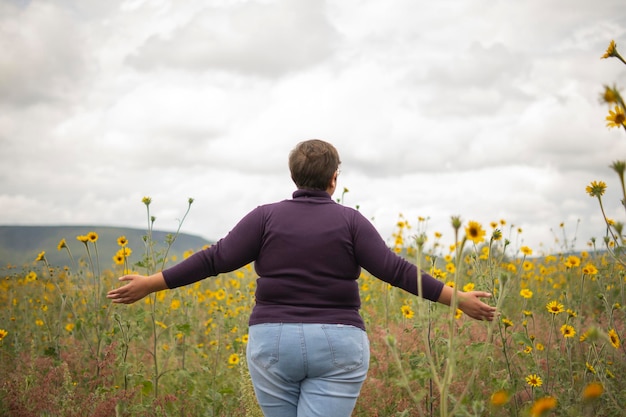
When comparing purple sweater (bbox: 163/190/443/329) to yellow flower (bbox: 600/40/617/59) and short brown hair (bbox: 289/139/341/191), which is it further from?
yellow flower (bbox: 600/40/617/59)

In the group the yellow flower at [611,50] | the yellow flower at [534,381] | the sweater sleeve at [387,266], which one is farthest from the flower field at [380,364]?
the yellow flower at [611,50]

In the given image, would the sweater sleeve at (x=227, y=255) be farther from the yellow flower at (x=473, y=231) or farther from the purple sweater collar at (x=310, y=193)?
the yellow flower at (x=473, y=231)

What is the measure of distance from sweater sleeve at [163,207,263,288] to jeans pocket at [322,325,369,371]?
53 centimetres

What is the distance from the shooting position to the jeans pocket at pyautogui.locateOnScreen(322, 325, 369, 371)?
2254 millimetres

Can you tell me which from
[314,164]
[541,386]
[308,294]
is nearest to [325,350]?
[308,294]

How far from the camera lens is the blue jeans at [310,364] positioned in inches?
88.2

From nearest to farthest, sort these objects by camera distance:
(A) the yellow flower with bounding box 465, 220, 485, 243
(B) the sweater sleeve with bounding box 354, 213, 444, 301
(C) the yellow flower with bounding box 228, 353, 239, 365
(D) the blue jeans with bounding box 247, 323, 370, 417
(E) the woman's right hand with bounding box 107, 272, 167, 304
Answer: (A) the yellow flower with bounding box 465, 220, 485, 243 < (D) the blue jeans with bounding box 247, 323, 370, 417 < (B) the sweater sleeve with bounding box 354, 213, 444, 301 < (E) the woman's right hand with bounding box 107, 272, 167, 304 < (C) the yellow flower with bounding box 228, 353, 239, 365

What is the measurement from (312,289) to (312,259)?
13cm

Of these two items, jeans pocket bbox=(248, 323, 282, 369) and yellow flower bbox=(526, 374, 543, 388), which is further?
yellow flower bbox=(526, 374, 543, 388)

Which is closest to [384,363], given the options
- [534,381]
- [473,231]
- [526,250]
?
[534,381]

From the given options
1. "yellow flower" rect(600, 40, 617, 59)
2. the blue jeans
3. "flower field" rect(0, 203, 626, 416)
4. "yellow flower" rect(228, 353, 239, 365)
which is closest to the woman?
the blue jeans

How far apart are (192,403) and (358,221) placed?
2.51m

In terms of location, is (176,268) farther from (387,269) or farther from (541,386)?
(541,386)

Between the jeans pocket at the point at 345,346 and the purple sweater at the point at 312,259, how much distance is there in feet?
0.12
